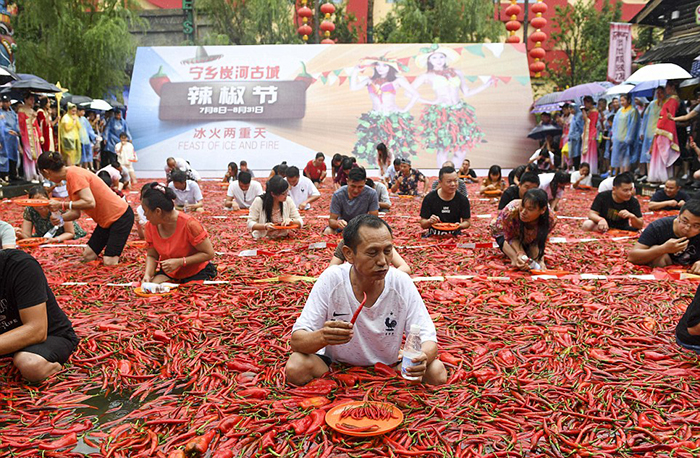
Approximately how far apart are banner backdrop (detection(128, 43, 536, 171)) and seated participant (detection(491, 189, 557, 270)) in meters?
15.4

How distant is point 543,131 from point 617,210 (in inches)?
498

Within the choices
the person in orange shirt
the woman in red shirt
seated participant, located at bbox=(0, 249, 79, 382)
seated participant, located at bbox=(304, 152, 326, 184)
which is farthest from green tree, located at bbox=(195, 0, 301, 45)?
seated participant, located at bbox=(0, 249, 79, 382)

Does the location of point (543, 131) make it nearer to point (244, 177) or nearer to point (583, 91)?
point (583, 91)

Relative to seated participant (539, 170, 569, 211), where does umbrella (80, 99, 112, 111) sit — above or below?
above

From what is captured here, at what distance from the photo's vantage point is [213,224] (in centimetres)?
959

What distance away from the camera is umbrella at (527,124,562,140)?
19125 mm

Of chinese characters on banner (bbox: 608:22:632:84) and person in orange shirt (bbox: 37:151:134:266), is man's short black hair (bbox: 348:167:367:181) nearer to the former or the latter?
person in orange shirt (bbox: 37:151:134:266)

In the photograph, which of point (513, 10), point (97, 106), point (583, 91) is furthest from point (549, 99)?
point (97, 106)

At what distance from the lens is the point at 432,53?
2186 centimetres

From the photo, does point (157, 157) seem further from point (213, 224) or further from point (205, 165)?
point (213, 224)

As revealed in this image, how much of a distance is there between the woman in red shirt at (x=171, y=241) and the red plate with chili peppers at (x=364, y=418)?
2800 millimetres

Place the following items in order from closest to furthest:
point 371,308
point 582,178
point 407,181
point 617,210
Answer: point 371,308, point 617,210, point 407,181, point 582,178

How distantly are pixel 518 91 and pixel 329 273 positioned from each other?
20.2m

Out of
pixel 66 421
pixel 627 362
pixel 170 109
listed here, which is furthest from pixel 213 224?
pixel 170 109
